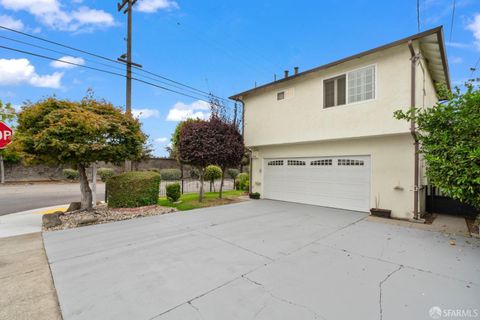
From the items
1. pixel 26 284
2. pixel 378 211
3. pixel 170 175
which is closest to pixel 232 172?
pixel 170 175

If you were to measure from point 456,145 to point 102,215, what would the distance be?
9.85 metres

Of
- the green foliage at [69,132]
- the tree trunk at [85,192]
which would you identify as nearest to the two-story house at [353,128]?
the green foliage at [69,132]

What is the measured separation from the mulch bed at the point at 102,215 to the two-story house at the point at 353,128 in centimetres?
560

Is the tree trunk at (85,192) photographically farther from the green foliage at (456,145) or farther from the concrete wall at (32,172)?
the concrete wall at (32,172)

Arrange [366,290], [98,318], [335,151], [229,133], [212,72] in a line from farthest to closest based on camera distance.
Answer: [212,72]
[229,133]
[335,151]
[366,290]
[98,318]

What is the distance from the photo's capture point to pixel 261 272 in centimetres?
353

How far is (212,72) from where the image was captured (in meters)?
15.2

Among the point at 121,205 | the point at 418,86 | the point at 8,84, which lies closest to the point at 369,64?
the point at 418,86

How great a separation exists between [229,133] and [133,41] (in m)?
6.45

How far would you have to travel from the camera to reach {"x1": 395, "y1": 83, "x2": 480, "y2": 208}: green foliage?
4602 mm

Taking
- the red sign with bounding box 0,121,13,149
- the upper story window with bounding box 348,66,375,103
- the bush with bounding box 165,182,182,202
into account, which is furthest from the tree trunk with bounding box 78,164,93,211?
the upper story window with bounding box 348,66,375,103

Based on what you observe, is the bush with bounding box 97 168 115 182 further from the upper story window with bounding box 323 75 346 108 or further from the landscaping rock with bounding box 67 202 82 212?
the upper story window with bounding box 323 75 346 108

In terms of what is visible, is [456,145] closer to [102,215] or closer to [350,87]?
[350,87]

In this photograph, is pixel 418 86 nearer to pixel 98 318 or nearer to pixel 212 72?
pixel 98 318
